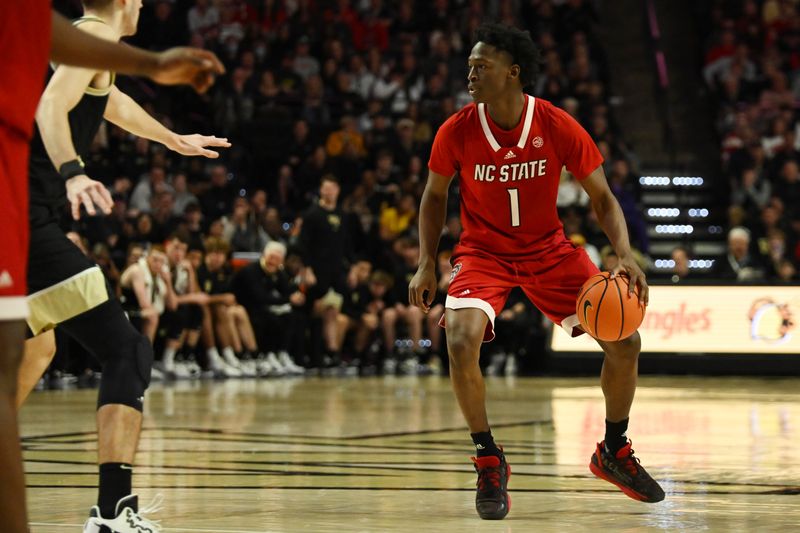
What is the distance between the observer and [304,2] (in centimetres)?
2108

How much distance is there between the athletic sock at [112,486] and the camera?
14.4 feet

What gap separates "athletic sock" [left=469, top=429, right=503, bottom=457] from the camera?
5.65 meters

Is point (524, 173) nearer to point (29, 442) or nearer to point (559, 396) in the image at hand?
point (29, 442)

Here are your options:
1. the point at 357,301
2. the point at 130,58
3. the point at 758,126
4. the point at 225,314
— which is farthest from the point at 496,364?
the point at 130,58

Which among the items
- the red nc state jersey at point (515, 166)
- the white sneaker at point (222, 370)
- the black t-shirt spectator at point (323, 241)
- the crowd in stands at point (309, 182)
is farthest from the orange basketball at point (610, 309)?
the black t-shirt spectator at point (323, 241)

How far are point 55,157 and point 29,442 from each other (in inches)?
158

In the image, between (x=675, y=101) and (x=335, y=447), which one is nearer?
(x=335, y=447)

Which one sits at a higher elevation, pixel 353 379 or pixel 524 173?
pixel 524 173

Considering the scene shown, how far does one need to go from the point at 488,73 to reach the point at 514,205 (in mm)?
566

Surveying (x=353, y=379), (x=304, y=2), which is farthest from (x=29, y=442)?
(x=304, y=2)

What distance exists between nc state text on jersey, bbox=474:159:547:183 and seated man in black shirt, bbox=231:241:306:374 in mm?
9871

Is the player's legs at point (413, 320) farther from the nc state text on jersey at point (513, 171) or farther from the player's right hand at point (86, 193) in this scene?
the player's right hand at point (86, 193)

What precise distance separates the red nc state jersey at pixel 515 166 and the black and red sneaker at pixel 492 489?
3.00ft

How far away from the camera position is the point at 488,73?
5824mm
